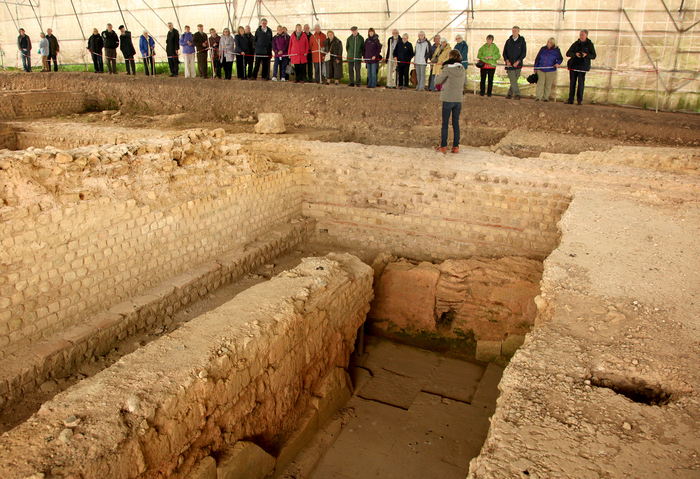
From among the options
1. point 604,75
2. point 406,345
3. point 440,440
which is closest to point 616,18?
point 604,75

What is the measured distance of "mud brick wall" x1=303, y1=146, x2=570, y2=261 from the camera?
22.4 feet

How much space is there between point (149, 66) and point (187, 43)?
2.78m

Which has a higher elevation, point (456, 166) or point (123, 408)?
point (456, 166)

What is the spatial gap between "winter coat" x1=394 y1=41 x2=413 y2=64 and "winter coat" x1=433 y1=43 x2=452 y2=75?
873mm

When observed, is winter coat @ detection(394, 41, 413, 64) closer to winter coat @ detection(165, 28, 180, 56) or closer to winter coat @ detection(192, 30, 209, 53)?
winter coat @ detection(192, 30, 209, 53)

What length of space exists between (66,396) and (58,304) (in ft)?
5.57

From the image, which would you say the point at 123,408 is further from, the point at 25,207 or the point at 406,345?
the point at 406,345

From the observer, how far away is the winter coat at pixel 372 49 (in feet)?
39.0

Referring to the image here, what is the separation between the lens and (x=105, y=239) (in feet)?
16.8

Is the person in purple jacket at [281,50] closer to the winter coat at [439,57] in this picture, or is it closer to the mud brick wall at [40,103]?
the winter coat at [439,57]

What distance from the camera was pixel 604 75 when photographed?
11.6m

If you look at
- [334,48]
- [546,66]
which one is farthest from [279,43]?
[546,66]

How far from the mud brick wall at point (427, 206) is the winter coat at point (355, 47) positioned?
4.85 metres

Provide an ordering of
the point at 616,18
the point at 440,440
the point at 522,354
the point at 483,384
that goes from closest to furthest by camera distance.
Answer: the point at 522,354 < the point at 440,440 < the point at 483,384 < the point at 616,18
